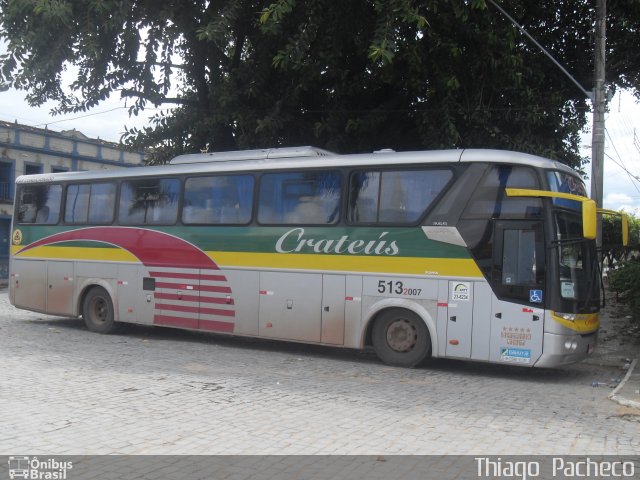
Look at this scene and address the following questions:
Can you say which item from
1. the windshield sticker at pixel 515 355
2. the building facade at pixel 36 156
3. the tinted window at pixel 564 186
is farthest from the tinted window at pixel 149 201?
the building facade at pixel 36 156

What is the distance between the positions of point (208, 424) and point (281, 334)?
5.23 m

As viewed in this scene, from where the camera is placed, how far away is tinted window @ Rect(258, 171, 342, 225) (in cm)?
1134

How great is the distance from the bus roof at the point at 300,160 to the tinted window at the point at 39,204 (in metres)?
0.40

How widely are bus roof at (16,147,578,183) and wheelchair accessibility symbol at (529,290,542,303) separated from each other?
6.21 ft

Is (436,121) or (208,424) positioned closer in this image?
(208,424)

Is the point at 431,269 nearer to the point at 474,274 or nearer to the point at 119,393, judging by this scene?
the point at 474,274

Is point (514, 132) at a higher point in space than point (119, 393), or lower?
higher

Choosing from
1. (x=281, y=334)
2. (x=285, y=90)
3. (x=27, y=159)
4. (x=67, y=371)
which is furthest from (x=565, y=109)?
(x=27, y=159)

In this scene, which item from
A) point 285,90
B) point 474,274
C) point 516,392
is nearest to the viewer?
point 516,392

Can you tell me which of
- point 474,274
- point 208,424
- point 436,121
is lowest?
point 208,424

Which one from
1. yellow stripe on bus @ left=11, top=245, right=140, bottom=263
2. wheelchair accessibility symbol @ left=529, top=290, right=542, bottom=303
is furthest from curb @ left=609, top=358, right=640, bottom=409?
yellow stripe on bus @ left=11, top=245, right=140, bottom=263

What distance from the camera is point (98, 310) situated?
14.7 m

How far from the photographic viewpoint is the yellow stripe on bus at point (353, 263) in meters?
10.2
